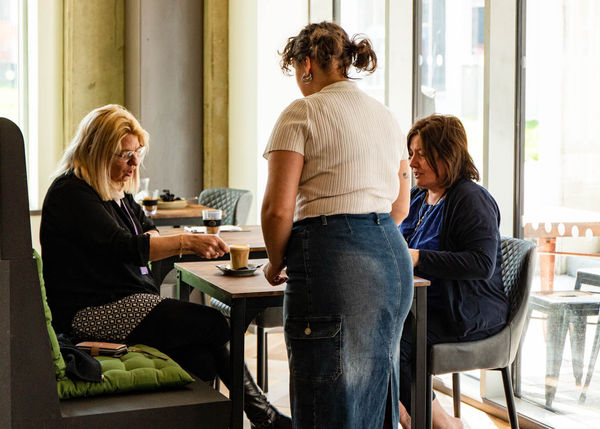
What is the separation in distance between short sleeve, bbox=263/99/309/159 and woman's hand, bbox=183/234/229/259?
72 cm

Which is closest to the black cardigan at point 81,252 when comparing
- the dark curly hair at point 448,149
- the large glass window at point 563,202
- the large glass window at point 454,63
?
the dark curly hair at point 448,149

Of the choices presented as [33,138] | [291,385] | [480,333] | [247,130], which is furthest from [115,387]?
[33,138]

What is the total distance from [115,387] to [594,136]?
2.16 meters

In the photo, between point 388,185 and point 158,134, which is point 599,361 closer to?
point 388,185

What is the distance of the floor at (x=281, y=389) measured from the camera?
3.56 m

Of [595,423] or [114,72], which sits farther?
[114,72]

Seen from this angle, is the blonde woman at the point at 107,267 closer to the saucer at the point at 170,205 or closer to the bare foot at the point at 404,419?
the bare foot at the point at 404,419

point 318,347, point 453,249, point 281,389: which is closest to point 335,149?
point 318,347

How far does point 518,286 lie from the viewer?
2850mm

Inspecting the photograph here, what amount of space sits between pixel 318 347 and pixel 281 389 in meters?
2.10

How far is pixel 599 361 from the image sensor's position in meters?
3.10

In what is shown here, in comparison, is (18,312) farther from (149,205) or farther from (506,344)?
(149,205)

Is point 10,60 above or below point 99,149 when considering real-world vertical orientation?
above

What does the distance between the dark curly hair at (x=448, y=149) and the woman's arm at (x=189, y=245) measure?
879 millimetres
